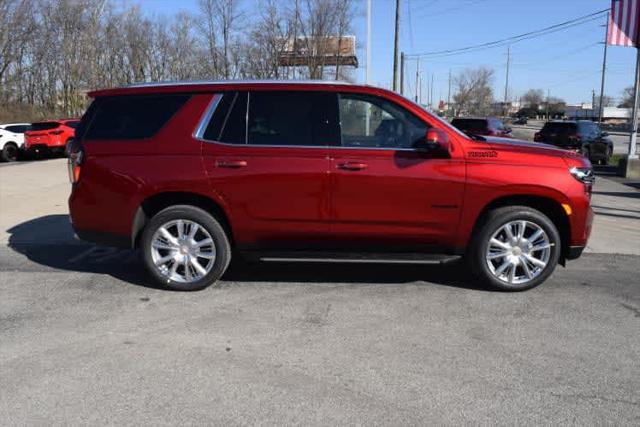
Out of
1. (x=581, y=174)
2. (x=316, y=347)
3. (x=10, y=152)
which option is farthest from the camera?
(x=10, y=152)

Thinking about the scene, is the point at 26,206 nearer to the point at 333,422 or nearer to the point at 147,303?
the point at 147,303

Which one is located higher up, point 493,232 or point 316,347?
point 493,232

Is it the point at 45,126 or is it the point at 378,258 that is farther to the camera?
the point at 45,126

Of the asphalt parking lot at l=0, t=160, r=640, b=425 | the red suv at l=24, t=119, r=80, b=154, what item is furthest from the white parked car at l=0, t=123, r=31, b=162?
the asphalt parking lot at l=0, t=160, r=640, b=425

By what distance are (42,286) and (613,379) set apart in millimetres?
4980

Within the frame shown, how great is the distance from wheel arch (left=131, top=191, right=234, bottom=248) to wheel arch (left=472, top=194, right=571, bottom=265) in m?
2.37

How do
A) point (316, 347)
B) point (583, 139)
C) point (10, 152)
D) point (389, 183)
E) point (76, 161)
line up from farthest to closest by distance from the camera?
point (10, 152), point (583, 139), point (76, 161), point (389, 183), point (316, 347)

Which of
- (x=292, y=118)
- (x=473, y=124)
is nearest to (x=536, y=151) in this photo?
(x=292, y=118)

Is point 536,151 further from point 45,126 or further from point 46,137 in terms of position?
point 45,126

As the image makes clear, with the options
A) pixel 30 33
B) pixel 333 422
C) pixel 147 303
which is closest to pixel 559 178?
pixel 333 422

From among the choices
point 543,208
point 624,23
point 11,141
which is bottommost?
point 543,208

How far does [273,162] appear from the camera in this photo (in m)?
4.93

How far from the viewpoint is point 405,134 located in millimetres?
4980

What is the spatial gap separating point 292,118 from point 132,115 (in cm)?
153
